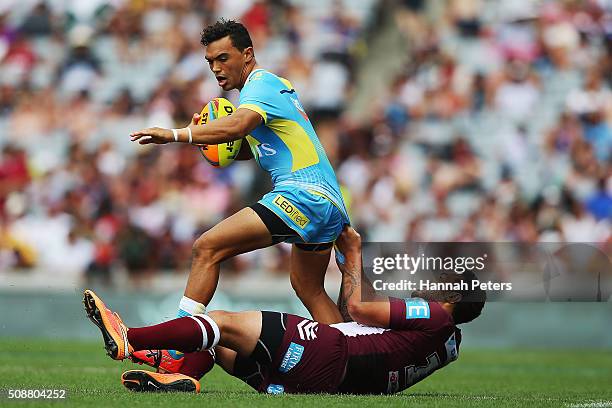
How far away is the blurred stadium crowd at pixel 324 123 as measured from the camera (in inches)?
615

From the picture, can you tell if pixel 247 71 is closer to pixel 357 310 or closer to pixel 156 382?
pixel 357 310

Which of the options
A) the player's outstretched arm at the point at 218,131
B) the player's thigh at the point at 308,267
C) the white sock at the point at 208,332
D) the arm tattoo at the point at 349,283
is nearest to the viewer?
the white sock at the point at 208,332

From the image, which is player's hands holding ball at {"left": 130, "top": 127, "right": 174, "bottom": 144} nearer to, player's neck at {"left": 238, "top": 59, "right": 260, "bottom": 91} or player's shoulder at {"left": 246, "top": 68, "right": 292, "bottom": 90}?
player's shoulder at {"left": 246, "top": 68, "right": 292, "bottom": 90}

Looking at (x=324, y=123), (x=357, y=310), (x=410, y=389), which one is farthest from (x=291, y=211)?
(x=324, y=123)

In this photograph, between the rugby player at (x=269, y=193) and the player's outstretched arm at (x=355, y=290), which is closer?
the player's outstretched arm at (x=355, y=290)

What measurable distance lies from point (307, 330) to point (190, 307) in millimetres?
886

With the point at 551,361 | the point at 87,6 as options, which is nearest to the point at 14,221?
the point at 87,6

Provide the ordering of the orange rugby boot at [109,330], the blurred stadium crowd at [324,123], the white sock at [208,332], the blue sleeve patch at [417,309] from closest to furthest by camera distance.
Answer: the orange rugby boot at [109,330] < the white sock at [208,332] < the blue sleeve patch at [417,309] < the blurred stadium crowd at [324,123]

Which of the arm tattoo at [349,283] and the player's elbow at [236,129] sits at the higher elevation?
the player's elbow at [236,129]

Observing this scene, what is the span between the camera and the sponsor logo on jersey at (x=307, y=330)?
23.2 ft

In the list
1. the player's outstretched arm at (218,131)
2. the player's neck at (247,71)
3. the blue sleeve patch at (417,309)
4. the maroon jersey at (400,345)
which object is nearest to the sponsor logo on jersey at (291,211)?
the player's outstretched arm at (218,131)

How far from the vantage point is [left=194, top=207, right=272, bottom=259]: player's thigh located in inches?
299

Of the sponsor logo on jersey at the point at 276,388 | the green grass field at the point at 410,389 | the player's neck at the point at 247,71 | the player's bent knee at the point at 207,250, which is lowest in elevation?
the green grass field at the point at 410,389

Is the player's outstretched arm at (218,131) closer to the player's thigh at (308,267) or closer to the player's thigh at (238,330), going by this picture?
the player's thigh at (308,267)
